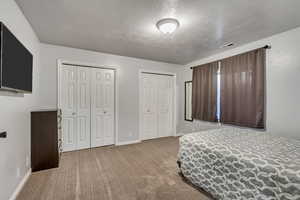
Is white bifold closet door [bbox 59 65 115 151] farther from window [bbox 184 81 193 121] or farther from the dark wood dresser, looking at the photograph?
window [bbox 184 81 193 121]

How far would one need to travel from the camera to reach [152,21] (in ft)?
6.86

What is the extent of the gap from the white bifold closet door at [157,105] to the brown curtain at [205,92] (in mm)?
844

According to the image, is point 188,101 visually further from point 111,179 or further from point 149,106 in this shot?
point 111,179

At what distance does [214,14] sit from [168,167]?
8.57ft

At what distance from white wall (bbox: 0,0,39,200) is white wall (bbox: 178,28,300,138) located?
4.03 metres

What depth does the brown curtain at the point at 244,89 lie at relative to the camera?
2648 millimetres

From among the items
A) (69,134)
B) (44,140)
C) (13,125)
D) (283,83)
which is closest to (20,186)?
(44,140)

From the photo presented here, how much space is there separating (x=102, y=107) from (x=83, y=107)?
0.46m

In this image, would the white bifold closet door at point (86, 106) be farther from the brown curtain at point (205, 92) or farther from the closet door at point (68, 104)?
the brown curtain at point (205, 92)

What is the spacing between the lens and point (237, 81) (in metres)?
2.99

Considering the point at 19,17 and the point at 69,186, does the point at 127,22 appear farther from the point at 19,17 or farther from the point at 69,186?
the point at 69,186

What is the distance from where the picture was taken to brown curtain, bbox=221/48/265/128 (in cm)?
265

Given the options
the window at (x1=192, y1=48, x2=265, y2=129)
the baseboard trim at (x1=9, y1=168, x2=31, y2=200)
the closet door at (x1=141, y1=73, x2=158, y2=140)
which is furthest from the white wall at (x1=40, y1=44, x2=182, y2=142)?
the window at (x1=192, y1=48, x2=265, y2=129)

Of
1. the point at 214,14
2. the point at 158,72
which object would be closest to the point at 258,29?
the point at 214,14
